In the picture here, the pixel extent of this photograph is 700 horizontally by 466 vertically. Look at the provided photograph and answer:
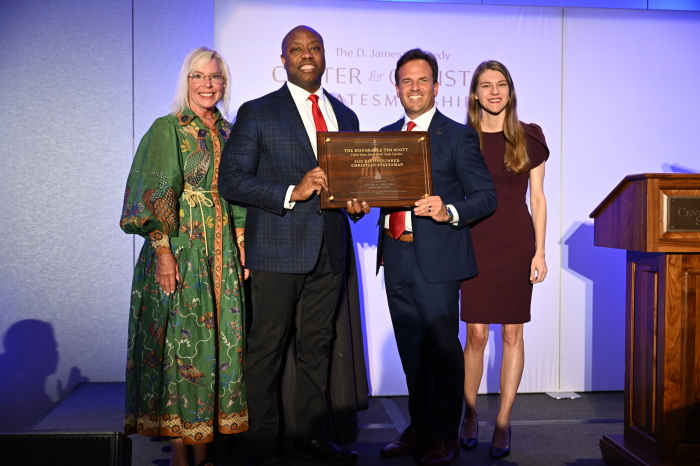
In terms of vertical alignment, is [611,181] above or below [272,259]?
above

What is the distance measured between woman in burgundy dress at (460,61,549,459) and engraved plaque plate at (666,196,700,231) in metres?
0.73

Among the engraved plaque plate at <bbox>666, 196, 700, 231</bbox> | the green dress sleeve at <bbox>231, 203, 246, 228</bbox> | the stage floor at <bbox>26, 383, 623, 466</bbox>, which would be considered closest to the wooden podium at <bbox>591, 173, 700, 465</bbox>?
the engraved plaque plate at <bbox>666, 196, 700, 231</bbox>

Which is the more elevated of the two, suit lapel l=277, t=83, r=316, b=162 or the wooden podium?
suit lapel l=277, t=83, r=316, b=162

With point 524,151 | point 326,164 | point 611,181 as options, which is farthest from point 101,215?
point 611,181

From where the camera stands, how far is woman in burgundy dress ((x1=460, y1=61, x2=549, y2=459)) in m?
3.20

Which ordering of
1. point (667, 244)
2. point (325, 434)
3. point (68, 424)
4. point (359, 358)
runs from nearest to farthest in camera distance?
Answer: point (667, 244)
point (325, 434)
point (359, 358)
point (68, 424)

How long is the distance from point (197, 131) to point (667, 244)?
1.91 metres

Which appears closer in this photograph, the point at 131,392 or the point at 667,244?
the point at 667,244

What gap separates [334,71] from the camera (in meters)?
4.25

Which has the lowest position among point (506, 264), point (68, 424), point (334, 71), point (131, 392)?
point (68, 424)

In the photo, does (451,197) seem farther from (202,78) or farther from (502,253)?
(202,78)

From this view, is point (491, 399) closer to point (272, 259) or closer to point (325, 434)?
point (325, 434)

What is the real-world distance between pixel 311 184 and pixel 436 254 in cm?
65

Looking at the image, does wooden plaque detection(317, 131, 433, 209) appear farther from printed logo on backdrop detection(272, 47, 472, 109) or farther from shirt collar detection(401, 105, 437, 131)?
printed logo on backdrop detection(272, 47, 472, 109)
